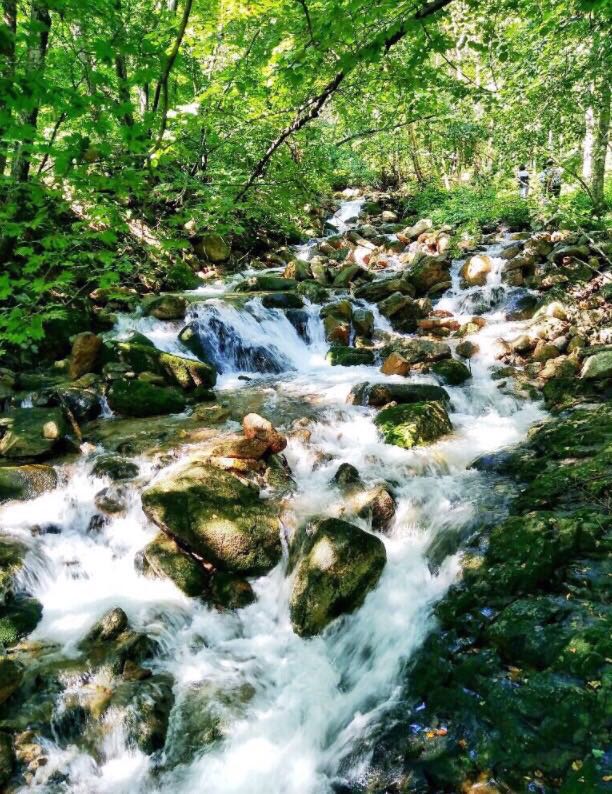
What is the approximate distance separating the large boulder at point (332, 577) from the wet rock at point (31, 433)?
4.67 m

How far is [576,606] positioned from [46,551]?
566cm

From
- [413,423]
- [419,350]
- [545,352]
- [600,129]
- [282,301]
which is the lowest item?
[413,423]

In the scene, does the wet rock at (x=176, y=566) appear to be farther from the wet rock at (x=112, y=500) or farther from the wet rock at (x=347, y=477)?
the wet rock at (x=347, y=477)

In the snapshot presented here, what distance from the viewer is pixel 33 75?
10.3 ft

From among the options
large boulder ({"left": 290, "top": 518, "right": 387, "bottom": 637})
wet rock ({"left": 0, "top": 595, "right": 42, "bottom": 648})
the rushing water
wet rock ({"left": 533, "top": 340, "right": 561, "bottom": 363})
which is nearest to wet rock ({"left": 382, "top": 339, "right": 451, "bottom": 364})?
wet rock ({"left": 533, "top": 340, "right": 561, "bottom": 363})

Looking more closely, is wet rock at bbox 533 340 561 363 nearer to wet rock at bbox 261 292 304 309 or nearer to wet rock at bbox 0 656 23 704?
wet rock at bbox 261 292 304 309

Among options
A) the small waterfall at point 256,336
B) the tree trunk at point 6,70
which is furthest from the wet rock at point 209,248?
the tree trunk at point 6,70

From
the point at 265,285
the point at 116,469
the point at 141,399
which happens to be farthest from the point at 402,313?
the point at 116,469

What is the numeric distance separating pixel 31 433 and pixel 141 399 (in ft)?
6.59

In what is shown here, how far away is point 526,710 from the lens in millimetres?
3562

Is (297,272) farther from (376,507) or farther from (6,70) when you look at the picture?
(6,70)

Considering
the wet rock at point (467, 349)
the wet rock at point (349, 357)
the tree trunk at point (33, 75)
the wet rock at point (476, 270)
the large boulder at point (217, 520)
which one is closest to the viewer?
the tree trunk at point (33, 75)

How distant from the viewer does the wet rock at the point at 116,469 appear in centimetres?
726

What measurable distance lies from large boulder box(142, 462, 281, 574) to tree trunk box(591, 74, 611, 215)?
7.93 meters
